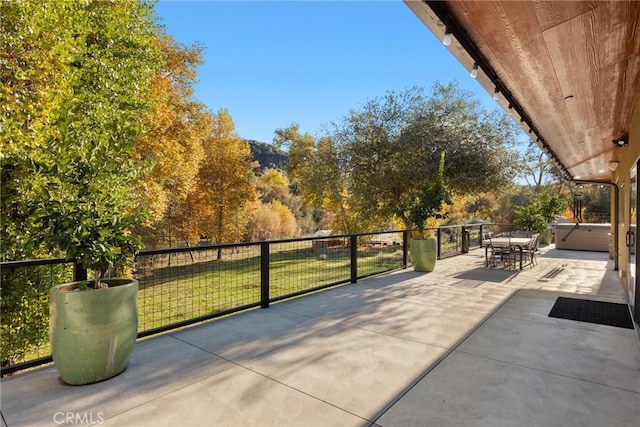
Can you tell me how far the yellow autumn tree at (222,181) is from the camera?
59.5ft

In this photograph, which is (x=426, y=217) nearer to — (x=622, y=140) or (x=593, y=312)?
(x=622, y=140)

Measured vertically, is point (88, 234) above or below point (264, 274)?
above

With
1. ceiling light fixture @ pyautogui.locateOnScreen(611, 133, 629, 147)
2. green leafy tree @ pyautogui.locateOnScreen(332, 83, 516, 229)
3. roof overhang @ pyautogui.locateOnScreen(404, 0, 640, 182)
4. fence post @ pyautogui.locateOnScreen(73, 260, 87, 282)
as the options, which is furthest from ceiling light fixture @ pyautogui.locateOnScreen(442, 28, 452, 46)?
green leafy tree @ pyautogui.locateOnScreen(332, 83, 516, 229)

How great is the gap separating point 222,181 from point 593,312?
1671 centimetres

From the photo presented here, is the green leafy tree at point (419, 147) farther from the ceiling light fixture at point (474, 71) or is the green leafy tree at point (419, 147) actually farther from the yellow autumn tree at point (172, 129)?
the ceiling light fixture at point (474, 71)

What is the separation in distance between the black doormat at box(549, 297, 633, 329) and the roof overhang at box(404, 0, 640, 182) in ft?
7.93

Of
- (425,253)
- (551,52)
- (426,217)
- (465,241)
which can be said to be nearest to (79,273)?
(551,52)

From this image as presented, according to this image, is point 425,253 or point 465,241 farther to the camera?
point 465,241

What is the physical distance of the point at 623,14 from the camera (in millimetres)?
2061

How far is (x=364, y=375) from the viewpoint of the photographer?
2559mm

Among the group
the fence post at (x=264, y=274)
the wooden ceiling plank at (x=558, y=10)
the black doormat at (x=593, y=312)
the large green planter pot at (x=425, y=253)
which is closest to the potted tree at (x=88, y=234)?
the fence post at (x=264, y=274)

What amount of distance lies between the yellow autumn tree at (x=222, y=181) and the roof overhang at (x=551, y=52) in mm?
15673

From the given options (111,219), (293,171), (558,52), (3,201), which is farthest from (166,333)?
(293,171)

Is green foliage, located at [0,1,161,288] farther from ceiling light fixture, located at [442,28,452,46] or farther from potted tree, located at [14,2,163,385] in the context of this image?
ceiling light fixture, located at [442,28,452,46]
